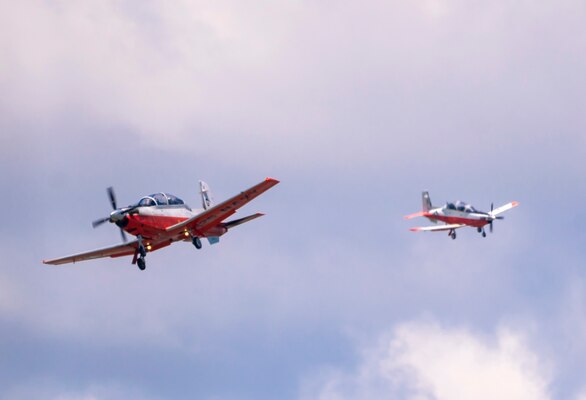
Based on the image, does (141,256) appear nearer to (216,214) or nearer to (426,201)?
(216,214)

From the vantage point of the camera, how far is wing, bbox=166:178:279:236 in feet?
241

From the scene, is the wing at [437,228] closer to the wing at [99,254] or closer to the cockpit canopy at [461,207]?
the cockpit canopy at [461,207]

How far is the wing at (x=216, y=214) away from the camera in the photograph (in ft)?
241

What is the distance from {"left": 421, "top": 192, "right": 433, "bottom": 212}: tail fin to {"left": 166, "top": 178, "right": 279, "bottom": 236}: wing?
50322mm

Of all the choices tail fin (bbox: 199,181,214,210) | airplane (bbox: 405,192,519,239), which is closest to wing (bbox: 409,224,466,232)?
airplane (bbox: 405,192,519,239)

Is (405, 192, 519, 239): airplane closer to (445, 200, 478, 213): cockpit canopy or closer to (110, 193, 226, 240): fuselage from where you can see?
(445, 200, 478, 213): cockpit canopy

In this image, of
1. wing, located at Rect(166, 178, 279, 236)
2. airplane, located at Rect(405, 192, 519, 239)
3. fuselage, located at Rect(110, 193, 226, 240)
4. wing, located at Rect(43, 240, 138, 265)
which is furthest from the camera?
airplane, located at Rect(405, 192, 519, 239)

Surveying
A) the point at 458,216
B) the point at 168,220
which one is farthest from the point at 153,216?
the point at 458,216

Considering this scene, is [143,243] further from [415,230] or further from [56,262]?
[415,230]

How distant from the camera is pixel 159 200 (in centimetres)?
7700

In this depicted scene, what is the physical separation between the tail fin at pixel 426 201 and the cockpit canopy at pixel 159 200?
169ft

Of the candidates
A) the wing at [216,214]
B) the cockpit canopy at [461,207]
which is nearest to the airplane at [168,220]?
the wing at [216,214]

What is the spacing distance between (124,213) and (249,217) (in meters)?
11.4

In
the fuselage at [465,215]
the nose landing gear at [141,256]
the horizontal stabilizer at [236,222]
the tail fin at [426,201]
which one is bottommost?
the nose landing gear at [141,256]
